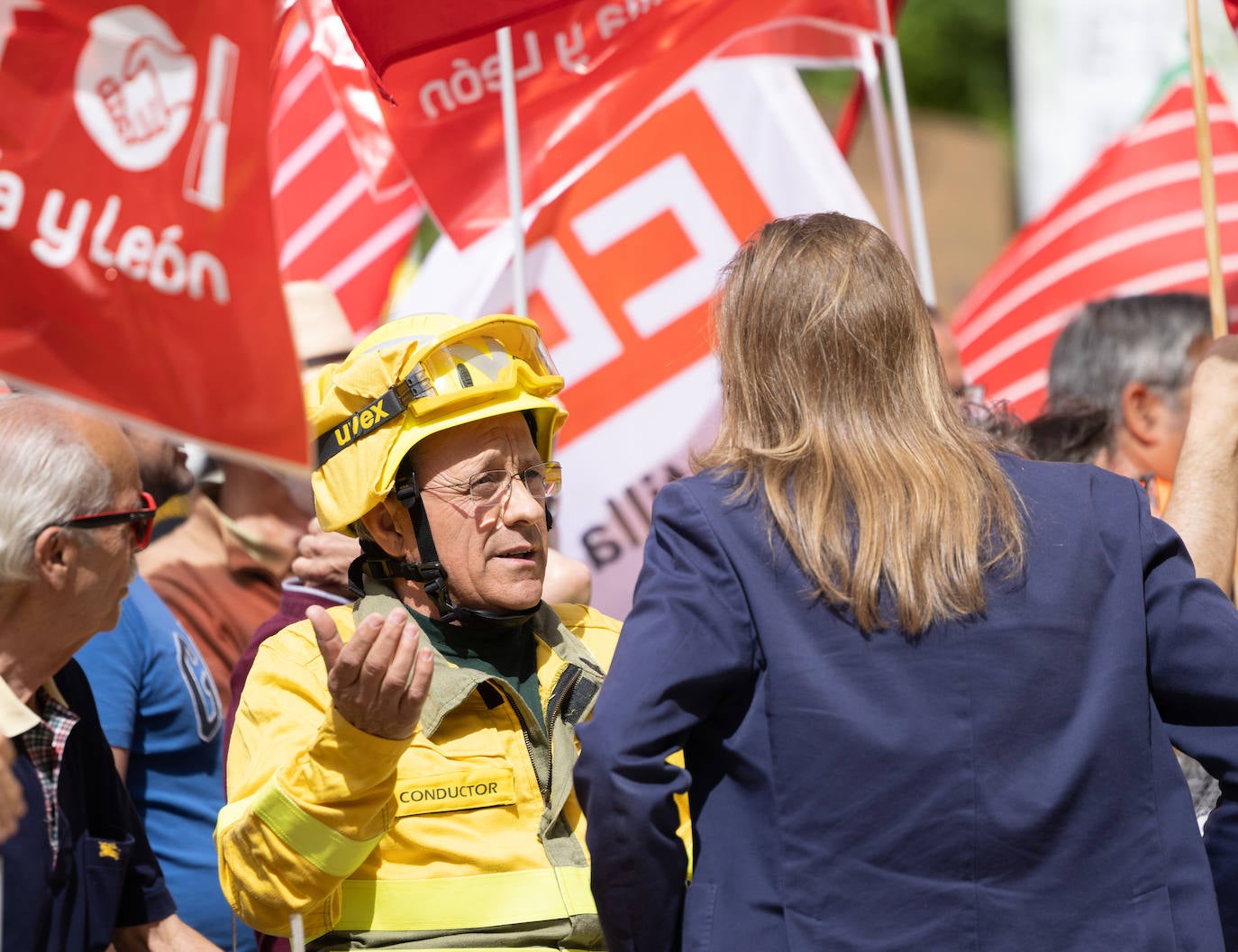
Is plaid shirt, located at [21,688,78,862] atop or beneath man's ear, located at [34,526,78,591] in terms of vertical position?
beneath

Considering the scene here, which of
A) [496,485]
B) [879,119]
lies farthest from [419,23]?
[879,119]

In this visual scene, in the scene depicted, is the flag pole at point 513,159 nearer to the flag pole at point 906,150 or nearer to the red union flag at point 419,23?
the red union flag at point 419,23

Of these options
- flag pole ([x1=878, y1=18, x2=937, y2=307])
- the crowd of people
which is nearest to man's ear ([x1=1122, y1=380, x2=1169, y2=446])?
flag pole ([x1=878, y1=18, x2=937, y2=307])

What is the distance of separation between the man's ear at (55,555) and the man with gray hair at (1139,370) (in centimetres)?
251

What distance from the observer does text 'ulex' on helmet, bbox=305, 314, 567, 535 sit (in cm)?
307

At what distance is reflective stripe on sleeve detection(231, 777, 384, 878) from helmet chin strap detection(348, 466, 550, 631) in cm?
54

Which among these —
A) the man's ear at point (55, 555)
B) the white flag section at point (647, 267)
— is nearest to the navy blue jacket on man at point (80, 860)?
the man's ear at point (55, 555)

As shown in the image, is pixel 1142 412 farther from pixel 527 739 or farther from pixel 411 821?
pixel 411 821

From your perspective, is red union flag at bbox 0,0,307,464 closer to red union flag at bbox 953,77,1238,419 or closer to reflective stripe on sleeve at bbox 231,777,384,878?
reflective stripe on sleeve at bbox 231,777,384,878

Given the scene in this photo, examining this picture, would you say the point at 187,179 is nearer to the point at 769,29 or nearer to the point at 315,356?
the point at 315,356

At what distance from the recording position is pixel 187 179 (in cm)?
247

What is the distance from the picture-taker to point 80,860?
293 centimetres

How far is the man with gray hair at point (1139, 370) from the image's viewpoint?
4.44 m

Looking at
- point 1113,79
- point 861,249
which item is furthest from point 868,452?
point 1113,79
